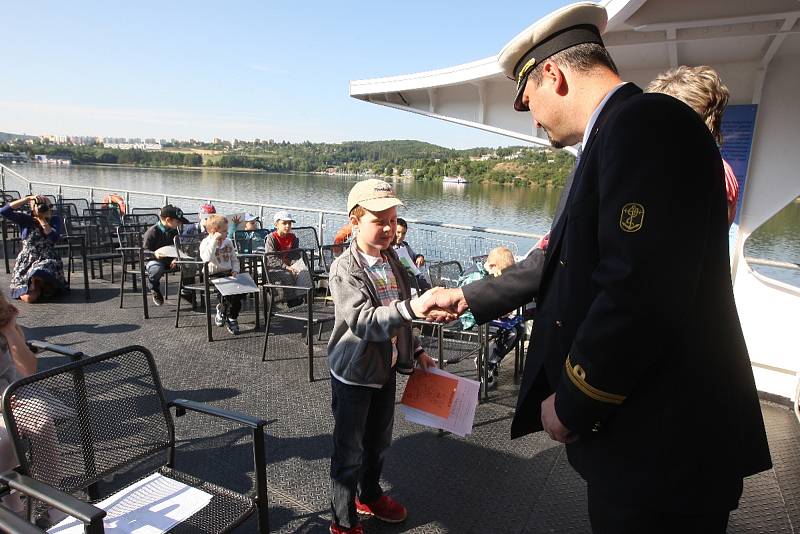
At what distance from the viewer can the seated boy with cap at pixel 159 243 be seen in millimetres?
6785

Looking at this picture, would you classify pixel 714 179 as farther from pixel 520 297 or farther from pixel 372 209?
pixel 372 209

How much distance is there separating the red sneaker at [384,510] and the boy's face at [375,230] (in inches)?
52.4

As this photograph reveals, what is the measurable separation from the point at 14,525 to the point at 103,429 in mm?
877

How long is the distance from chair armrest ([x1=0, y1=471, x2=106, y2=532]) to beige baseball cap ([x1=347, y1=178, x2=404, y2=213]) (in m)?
1.43

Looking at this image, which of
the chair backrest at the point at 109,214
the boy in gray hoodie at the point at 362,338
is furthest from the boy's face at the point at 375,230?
the chair backrest at the point at 109,214

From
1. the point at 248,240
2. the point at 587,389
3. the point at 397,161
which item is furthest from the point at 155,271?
the point at 397,161

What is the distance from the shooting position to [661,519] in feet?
4.09

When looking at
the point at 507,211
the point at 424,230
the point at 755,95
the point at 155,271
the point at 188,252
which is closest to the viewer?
the point at 755,95

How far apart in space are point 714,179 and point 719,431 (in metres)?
0.59

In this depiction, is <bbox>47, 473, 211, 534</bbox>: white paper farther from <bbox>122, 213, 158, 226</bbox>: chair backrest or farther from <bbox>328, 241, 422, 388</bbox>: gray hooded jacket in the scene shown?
<bbox>122, 213, 158, 226</bbox>: chair backrest

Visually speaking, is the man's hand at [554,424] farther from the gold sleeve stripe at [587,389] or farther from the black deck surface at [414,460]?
the black deck surface at [414,460]

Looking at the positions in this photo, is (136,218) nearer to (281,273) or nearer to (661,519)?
(281,273)

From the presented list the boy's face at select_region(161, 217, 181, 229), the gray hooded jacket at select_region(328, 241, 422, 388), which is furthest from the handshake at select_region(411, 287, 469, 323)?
the boy's face at select_region(161, 217, 181, 229)

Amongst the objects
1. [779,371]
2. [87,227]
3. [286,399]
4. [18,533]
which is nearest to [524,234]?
[779,371]
